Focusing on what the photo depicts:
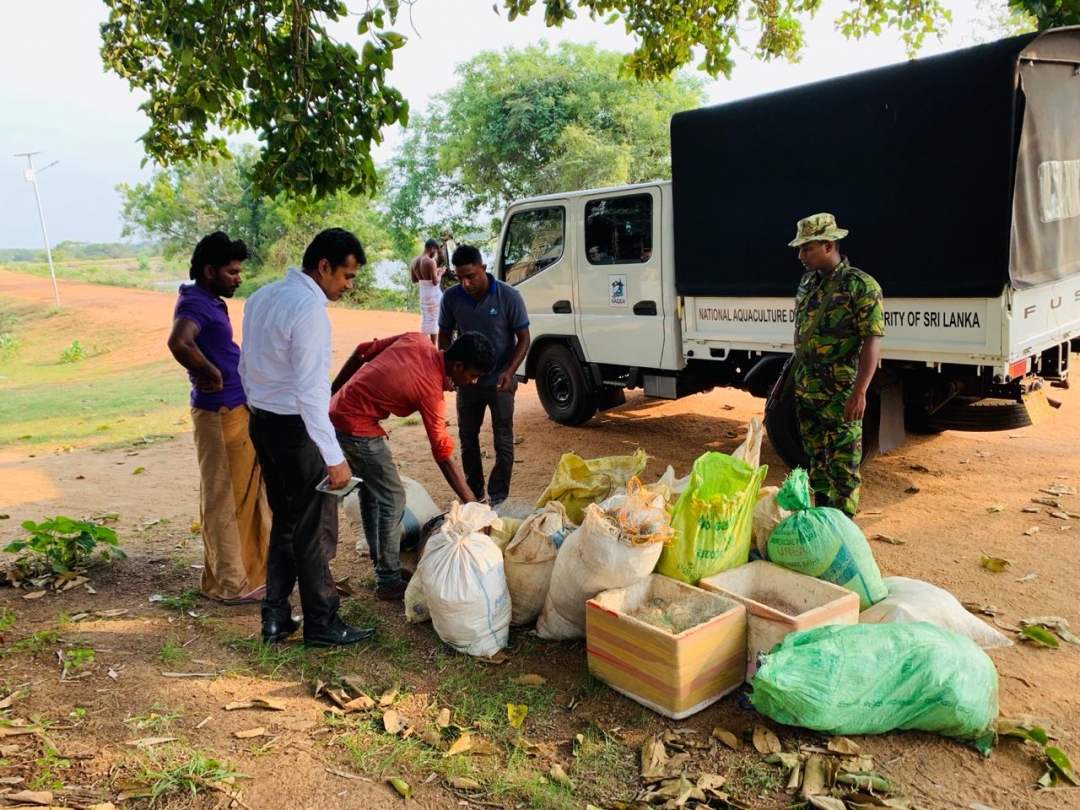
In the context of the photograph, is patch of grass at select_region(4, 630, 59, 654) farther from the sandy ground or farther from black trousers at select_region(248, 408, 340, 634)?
black trousers at select_region(248, 408, 340, 634)

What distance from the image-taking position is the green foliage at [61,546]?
4.42m

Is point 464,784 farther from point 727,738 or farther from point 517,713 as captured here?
point 727,738

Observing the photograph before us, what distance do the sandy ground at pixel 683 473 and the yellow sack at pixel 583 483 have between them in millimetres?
1003

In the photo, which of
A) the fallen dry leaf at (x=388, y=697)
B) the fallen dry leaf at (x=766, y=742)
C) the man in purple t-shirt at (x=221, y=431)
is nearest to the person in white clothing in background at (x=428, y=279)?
the man in purple t-shirt at (x=221, y=431)

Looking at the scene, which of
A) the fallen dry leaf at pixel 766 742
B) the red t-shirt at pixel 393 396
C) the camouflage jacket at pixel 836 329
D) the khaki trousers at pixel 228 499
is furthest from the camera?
the camouflage jacket at pixel 836 329

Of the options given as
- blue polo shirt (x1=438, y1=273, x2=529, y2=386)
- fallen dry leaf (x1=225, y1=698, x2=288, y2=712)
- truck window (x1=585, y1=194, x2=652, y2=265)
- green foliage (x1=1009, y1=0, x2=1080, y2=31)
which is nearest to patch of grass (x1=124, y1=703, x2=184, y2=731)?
fallen dry leaf (x1=225, y1=698, x2=288, y2=712)

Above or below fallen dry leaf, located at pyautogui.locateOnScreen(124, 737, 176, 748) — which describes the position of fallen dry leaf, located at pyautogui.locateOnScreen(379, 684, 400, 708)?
below

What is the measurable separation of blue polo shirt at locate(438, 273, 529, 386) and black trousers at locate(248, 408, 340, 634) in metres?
1.96

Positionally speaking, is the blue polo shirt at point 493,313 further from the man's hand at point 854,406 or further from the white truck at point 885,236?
the man's hand at point 854,406

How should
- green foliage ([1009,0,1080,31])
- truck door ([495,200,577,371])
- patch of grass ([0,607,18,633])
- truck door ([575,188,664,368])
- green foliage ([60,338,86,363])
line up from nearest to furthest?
patch of grass ([0,607,18,633]), green foliage ([1009,0,1080,31]), truck door ([575,188,664,368]), truck door ([495,200,577,371]), green foliage ([60,338,86,363])

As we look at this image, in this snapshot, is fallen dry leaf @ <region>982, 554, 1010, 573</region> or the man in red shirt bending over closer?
the man in red shirt bending over

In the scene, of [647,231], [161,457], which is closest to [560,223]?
[647,231]

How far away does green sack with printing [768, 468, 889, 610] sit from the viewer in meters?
3.36

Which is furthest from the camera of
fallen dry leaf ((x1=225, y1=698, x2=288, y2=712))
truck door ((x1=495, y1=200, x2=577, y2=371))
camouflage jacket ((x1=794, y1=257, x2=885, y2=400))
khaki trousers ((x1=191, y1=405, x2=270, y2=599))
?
truck door ((x1=495, y1=200, x2=577, y2=371))
